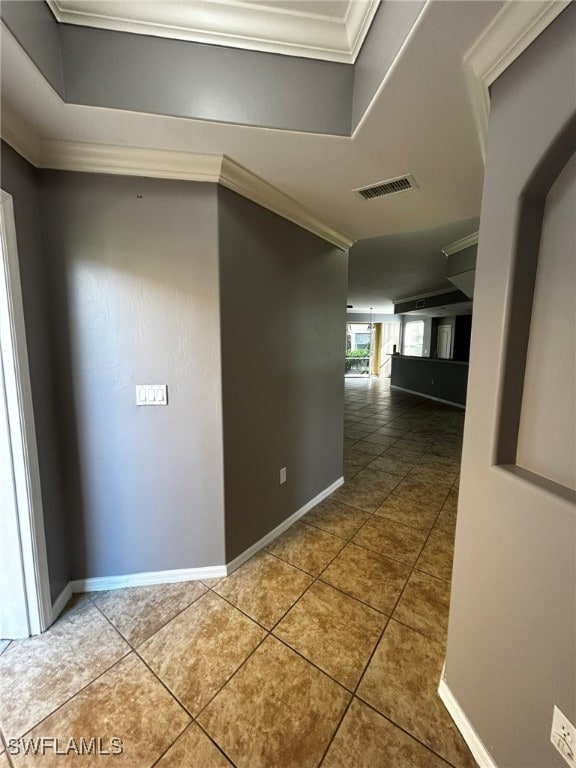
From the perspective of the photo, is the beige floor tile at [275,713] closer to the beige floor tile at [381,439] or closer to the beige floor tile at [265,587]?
the beige floor tile at [265,587]

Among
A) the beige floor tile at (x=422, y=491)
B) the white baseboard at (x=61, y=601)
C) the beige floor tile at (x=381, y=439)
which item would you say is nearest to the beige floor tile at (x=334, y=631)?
the white baseboard at (x=61, y=601)

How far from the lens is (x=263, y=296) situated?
201 centimetres

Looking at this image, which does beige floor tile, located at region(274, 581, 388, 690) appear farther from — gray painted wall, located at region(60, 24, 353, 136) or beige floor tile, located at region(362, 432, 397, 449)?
beige floor tile, located at region(362, 432, 397, 449)

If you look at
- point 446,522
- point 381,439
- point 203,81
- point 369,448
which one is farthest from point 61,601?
point 381,439

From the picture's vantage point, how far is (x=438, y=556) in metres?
2.13

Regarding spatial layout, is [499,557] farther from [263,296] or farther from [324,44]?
[324,44]

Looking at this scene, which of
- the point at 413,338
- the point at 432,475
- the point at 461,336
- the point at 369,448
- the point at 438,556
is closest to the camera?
the point at 438,556

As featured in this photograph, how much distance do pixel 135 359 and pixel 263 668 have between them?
1.63 meters

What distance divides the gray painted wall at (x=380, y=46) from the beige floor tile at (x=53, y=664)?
8.68 feet

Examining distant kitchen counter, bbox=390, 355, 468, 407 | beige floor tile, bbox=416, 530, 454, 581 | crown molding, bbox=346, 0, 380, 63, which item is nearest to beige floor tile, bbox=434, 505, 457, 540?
beige floor tile, bbox=416, 530, 454, 581

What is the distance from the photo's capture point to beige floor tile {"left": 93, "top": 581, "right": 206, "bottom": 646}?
156 cm

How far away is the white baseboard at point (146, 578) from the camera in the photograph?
181 centimetres

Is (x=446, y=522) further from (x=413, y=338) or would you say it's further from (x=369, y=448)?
(x=413, y=338)

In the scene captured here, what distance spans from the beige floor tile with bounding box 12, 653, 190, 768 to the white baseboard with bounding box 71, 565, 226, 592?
52 centimetres
